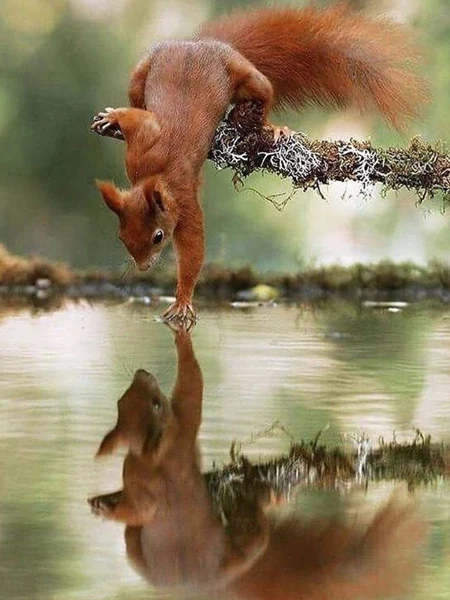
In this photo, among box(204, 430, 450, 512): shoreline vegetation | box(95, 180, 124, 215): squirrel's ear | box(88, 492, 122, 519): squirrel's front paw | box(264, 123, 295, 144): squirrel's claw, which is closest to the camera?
box(88, 492, 122, 519): squirrel's front paw

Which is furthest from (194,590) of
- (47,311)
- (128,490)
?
(47,311)

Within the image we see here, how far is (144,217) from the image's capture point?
9.46 feet

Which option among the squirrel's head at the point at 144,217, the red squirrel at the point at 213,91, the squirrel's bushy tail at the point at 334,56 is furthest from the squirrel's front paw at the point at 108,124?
the squirrel's bushy tail at the point at 334,56

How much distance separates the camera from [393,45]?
343 cm

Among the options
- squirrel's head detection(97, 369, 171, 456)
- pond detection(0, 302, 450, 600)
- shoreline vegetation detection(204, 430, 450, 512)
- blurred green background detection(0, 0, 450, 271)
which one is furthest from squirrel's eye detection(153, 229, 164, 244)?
blurred green background detection(0, 0, 450, 271)

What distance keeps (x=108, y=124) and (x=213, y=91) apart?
0.26 meters

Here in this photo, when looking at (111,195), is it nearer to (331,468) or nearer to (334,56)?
(334,56)

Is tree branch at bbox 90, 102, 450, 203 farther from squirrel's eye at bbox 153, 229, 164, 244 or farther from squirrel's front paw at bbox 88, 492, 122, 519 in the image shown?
squirrel's front paw at bbox 88, 492, 122, 519

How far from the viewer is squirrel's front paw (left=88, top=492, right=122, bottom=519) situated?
153 centimetres

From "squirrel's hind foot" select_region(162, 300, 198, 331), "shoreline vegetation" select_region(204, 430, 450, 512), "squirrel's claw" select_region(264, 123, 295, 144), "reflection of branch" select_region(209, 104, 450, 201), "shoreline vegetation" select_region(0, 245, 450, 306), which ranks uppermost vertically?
"squirrel's claw" select_region(264, 123, 295, 144)

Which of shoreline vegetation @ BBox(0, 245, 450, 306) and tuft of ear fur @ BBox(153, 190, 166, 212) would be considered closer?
tuft of ear fur @ BBox(153, 190, 166, 212)

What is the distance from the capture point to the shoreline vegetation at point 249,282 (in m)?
4.95

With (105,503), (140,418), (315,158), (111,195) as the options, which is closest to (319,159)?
(315,158)

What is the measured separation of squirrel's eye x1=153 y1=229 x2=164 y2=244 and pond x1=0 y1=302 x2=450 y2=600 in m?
0.25
